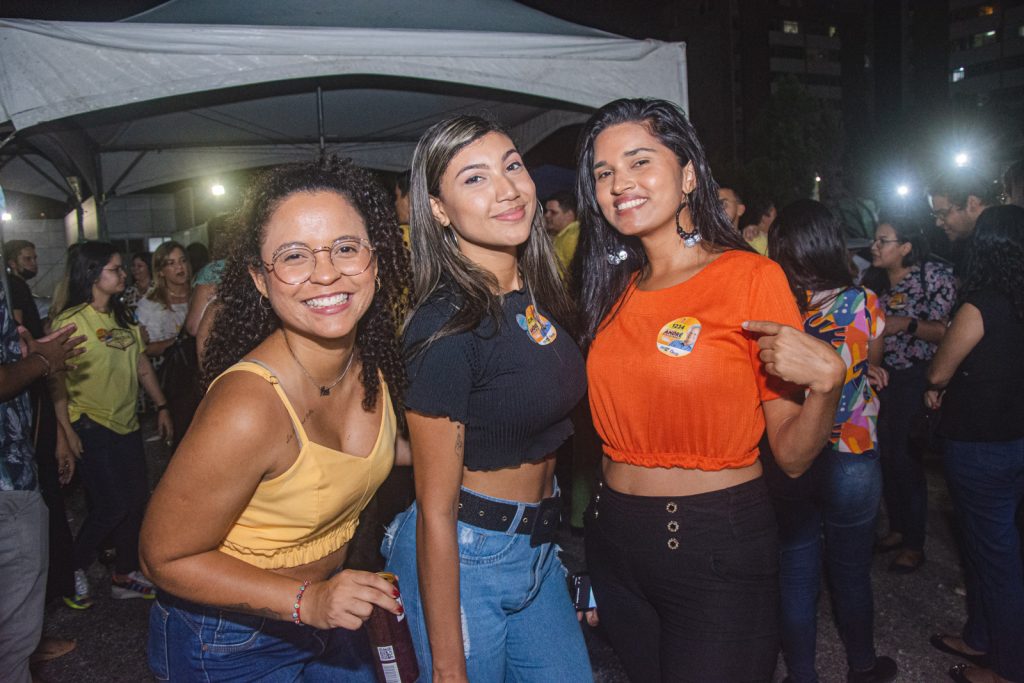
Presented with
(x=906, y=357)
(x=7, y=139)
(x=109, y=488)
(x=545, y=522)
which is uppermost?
(x=7, y=139)

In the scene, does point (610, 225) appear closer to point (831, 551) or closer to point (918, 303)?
point (831, 551)

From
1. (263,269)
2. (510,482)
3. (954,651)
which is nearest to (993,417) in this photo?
(954,651)

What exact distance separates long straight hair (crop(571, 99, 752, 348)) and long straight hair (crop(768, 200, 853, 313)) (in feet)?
2.97

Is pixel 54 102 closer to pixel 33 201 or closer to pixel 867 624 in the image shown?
pixel 867 624

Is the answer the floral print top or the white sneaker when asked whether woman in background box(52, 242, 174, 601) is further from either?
the floral print top

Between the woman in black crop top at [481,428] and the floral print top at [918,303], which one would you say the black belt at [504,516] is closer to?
the woman in black crop top at [481,428]

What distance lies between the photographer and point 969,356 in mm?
3018

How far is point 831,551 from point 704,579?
1532mm

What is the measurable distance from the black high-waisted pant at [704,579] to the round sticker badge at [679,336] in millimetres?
412

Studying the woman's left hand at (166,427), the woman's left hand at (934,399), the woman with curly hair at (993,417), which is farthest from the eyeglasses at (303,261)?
the woman's left hand at (166,427)

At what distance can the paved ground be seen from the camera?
3348 millimetres

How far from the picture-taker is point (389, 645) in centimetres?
148

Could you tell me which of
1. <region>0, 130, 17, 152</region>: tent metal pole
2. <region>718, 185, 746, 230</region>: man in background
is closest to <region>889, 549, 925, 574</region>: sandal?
<region>718, 185, 746, 230</region>: man in background

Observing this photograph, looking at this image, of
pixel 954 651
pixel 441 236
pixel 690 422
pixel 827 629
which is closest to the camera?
pixel 690 422
